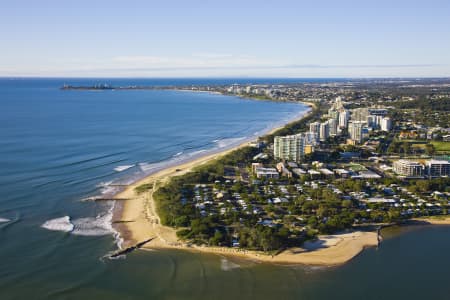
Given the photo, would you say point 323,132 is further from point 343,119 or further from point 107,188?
point 107,188

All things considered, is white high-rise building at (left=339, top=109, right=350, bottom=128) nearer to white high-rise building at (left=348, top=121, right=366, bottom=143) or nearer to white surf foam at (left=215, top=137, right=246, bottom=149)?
white high-rise building at (left=348, top=121, right=366, bottom=143)

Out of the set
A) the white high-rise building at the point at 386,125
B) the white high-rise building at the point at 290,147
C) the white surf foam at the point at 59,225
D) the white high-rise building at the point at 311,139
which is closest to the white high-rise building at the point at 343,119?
the white high-rise building at the point at 386,125

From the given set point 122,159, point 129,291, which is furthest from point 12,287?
point 122,159

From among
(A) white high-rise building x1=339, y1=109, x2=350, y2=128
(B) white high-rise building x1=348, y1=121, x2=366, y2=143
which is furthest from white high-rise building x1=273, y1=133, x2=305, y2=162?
(A) white high-rise building x1=339, y1=109, x2=350, y2=128

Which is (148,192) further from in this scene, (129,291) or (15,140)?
(15,140)

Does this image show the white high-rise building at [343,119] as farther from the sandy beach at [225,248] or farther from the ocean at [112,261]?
the sandy beach at [225,248]

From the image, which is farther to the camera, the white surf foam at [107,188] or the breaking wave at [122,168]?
the breaking wave at [122,168]
